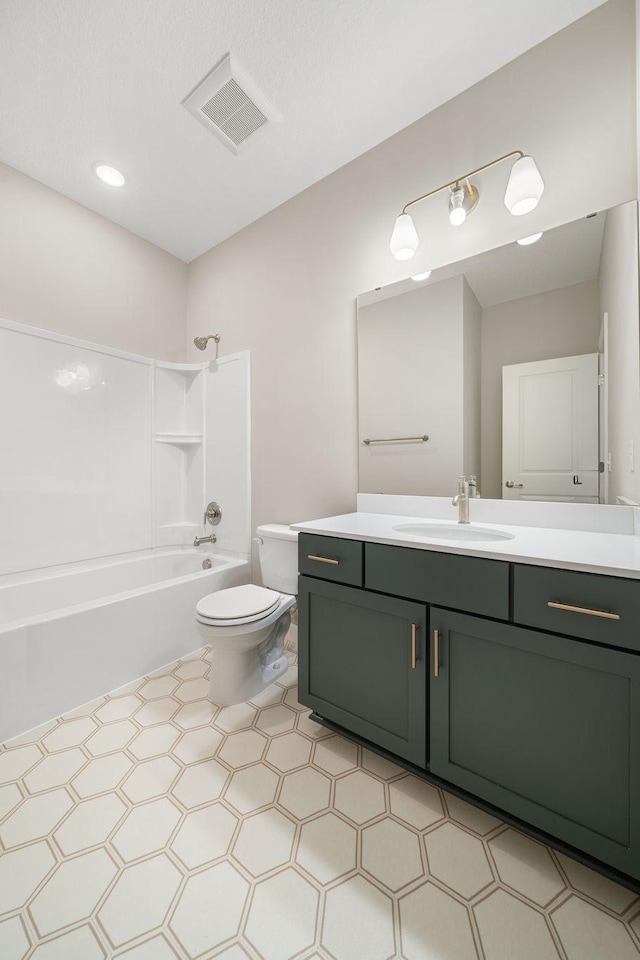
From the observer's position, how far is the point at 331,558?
4.55ft

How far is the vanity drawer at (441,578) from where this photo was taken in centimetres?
103

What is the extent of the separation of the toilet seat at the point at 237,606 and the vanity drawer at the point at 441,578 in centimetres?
62

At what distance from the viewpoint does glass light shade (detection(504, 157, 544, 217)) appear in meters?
1.34

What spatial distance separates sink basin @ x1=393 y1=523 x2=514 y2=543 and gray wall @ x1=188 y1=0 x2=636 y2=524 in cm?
51

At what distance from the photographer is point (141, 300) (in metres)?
2.67

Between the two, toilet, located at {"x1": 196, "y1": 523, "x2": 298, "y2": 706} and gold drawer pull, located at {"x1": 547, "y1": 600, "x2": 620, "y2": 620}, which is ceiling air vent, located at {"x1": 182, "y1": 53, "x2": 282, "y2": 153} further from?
gold drawer pull, located at {"x1": 547, "y1": 600, "x2": 620, "y2": 620}

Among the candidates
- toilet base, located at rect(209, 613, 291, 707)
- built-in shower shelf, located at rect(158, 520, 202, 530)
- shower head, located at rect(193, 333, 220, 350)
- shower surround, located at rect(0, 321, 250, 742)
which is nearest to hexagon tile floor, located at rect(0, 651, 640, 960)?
toilet base, located at rect(209, 613, 291, 707)

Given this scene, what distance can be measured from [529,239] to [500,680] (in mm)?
1547

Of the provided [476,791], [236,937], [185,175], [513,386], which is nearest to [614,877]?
[476,791]

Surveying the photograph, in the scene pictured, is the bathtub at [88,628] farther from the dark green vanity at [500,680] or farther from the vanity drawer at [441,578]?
the vanity drawer at [441,578]

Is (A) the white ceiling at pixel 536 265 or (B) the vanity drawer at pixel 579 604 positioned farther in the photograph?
(A) the white ceiling at pixel 536 265

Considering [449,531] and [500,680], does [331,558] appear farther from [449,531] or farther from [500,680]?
[500,680]

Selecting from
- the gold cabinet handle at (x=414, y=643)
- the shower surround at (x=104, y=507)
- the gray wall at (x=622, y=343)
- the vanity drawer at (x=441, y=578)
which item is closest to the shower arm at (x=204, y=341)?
the shower surround at (x=104, y=507)

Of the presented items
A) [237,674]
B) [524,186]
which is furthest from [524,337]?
[237,674]
